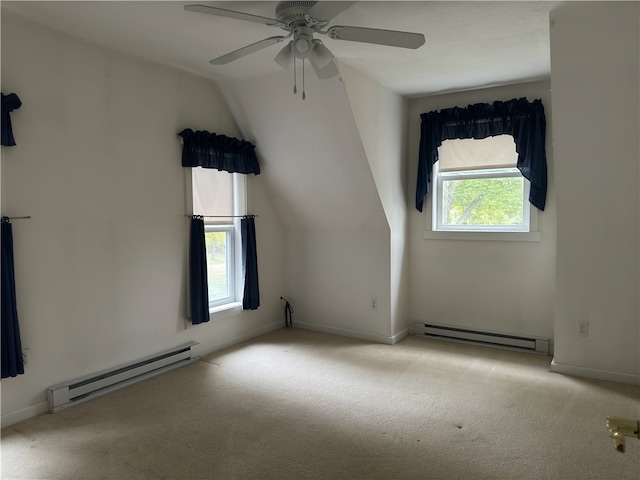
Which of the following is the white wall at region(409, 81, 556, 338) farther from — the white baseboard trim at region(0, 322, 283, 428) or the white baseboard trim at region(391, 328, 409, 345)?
the white baseboard trim at region(0, 322, 283, 428)

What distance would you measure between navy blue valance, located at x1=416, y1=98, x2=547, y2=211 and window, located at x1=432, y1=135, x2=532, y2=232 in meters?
0.11

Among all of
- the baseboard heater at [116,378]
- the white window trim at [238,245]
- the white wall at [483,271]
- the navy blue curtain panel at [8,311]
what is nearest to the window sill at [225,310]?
the white window trim at [238,245]

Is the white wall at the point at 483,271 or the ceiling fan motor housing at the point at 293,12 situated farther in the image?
the white wall at the point at 483,271

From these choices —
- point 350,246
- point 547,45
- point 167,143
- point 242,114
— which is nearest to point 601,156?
point 547,45

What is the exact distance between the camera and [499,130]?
13.5 feet

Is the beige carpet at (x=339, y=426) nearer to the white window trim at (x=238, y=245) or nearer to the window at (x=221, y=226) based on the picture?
the white window trim at (x=238, y=245)

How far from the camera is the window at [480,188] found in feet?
13.8

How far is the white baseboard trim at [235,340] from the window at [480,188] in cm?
206

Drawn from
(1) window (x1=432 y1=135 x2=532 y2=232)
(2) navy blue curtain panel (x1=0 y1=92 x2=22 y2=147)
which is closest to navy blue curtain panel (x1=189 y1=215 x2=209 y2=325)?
(2) navy blue curtain panel (x1=0 y1=92 x2=22 y2=147)

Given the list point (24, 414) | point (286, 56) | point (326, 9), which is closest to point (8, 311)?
point (24, 414)

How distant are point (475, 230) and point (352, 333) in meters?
1.65

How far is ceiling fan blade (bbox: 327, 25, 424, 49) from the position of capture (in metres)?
2.21

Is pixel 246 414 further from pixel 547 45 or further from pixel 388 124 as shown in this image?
pixel 547 45

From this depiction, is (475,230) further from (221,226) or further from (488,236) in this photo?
(221,226)
